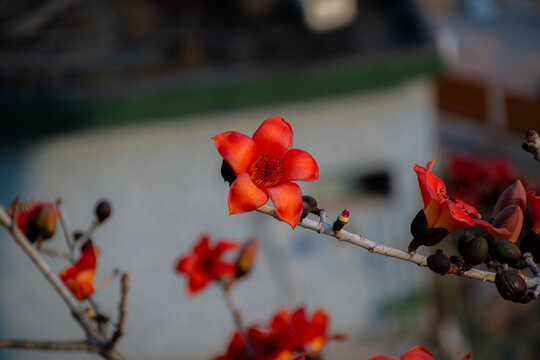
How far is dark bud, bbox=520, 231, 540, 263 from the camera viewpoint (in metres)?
0.95

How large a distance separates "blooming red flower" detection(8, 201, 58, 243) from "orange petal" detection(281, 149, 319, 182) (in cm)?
56

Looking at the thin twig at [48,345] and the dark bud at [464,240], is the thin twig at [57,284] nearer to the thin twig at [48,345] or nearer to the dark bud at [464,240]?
the thin twig at [48,345]

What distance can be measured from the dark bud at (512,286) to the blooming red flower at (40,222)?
90 cm

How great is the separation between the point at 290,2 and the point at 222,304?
2339mm

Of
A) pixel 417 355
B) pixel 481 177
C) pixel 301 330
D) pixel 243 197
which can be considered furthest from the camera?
pixel 481 177

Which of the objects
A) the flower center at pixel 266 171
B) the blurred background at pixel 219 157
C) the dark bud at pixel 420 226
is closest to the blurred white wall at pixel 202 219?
the blurred background at pixel 219 157

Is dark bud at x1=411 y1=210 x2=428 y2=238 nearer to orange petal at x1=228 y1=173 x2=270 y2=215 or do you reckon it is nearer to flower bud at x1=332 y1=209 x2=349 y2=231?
flower bud at x1=332 y1=209 x2=349 y2=231

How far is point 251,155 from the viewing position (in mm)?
889

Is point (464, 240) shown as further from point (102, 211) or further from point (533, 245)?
point (102, 211)

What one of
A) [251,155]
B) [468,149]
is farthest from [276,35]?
[468,149]

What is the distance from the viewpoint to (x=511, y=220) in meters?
0.90

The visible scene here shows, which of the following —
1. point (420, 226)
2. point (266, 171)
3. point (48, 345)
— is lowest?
point (48, 345)

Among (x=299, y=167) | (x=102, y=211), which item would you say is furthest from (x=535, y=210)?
(x=102, y=211)

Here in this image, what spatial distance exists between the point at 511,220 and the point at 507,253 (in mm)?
63
